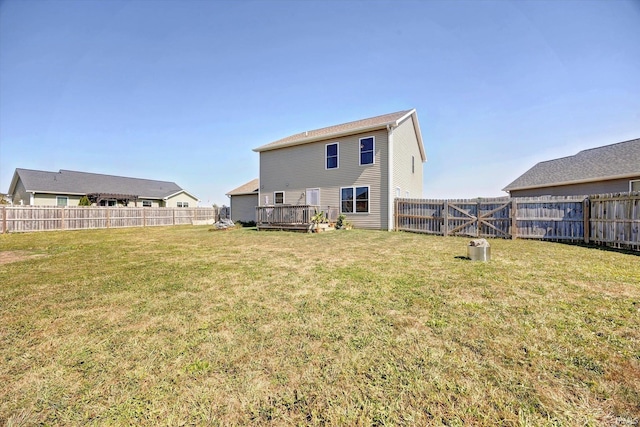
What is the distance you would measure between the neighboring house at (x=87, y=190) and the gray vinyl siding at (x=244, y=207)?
12.8 meters

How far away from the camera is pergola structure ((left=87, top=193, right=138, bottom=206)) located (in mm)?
23453

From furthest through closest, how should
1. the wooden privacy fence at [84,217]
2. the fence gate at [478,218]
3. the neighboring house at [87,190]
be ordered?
1. the neighboring house at [87,190]
2. the wooden privacy fence at [84,217]
3. the fence gate at [478,218]

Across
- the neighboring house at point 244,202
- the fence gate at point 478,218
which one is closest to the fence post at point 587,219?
the fence gate at point 478,218

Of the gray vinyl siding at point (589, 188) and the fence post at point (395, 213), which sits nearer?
the gray vinyl siding at point (589, 188)

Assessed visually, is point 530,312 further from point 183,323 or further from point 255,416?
point 183,323

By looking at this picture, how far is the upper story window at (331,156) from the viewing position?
14.6 meters

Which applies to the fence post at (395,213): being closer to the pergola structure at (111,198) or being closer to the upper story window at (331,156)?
the upper story window at (331,156)

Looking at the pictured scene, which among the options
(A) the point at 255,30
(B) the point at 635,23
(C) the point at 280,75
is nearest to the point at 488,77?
(B) the point at 635,23

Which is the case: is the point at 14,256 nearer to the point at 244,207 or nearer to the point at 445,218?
the point at 244,207

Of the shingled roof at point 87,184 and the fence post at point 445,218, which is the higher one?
the shingled roof at point 87,184

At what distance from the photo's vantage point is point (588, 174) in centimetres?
1418

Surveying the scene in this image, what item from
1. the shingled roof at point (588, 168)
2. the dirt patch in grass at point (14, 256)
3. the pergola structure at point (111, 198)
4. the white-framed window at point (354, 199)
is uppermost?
the shingled roof at point (588, 168)

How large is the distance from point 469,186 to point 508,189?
2772mm

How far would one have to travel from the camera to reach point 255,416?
5.25ft
